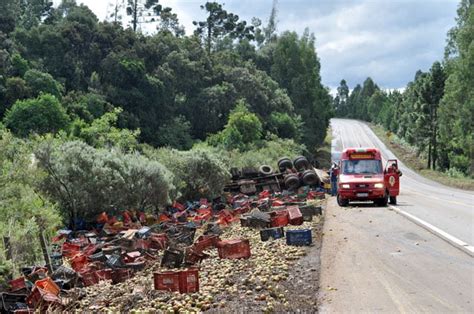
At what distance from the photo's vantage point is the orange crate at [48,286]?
1162 cm

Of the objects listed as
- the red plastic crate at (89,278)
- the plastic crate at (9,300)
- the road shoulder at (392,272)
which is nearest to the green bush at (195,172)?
the road shoulder at (392,272)

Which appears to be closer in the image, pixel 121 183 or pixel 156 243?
pixel 156 243

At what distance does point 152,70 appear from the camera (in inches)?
2896

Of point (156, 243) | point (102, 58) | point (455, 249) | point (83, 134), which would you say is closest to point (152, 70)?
point (102, 58)

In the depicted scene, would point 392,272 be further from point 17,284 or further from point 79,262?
point 79,262

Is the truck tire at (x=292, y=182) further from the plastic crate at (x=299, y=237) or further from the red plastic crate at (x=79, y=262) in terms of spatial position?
the plastic crate at (x=299, y=237)

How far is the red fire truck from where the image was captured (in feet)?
77.8

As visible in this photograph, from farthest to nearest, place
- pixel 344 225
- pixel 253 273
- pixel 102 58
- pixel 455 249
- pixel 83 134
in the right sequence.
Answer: pixel 102 58 → pixel 83 134 → pixel 344 225 → pixel 455 249 → pixel 253 273

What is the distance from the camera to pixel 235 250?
13922 millimetres

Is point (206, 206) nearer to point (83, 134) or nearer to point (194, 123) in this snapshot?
point (83, 134)

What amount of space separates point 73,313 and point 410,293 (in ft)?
21.2

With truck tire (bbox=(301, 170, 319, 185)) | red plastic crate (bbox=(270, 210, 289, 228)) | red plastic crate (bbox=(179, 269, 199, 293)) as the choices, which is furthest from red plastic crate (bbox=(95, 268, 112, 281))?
truck tire (bbox=(301, 170, 319, 185))

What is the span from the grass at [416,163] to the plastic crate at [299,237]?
3768 centimetres

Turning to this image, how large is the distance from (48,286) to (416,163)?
74693 mm
